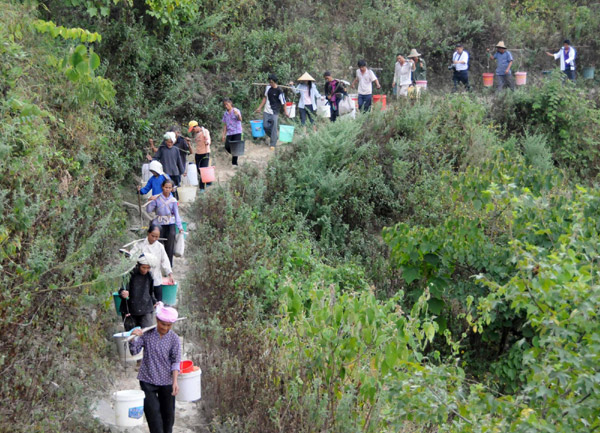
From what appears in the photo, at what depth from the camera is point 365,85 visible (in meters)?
17.6

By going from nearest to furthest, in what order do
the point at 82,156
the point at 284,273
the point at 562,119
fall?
Result: the point at 82,156 → the point at 284,273 → the point at 562,119

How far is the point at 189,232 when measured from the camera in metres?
13.0

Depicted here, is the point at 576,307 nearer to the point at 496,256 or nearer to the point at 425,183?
the point at 496,256

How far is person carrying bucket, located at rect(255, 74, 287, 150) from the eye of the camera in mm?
15953

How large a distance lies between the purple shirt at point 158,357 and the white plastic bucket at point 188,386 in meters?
0.40

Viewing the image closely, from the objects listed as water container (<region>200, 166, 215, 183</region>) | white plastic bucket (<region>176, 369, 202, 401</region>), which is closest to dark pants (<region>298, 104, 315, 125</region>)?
water container (<region>200, 166, 215, 183</region>)

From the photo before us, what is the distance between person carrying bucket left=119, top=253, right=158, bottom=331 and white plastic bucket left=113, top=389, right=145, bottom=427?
1716mm

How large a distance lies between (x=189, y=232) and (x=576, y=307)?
28.9 feet

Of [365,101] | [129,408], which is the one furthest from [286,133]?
[129,408]

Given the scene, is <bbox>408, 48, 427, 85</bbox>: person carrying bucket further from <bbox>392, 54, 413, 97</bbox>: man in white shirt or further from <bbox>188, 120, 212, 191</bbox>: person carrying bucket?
<bbox>188, 120, 212, 191</bbox>: person carrying bucket

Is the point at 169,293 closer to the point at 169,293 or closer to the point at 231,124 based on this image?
the point at 169,293

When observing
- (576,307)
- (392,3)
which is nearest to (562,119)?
(392,3)

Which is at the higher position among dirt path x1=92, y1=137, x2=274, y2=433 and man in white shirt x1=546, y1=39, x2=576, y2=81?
man in white shirt x1=546, y1=39, x2=576, y2=81

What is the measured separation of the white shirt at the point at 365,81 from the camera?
17453mm
